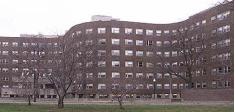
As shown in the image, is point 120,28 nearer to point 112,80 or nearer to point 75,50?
point 112,80

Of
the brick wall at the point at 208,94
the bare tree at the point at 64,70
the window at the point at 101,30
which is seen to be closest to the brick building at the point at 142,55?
the window at the point at 101,30

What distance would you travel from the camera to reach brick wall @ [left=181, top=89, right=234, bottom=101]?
69.8m

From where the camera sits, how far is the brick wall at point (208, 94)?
6976cm

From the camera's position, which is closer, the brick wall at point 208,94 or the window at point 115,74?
the brick wall at point 208,94

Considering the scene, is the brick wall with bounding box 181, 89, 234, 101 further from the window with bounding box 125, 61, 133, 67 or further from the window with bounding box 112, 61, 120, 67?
the window with bounding box 125, 61, 133, 67

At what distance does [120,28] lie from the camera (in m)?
107

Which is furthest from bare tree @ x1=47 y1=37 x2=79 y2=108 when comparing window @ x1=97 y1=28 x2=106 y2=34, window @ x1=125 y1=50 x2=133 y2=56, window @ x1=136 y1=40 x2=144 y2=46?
window @ x1=136 y1=40 x2=144 y2=46

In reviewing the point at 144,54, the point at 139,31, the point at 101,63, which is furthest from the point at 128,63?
the point at 139,31

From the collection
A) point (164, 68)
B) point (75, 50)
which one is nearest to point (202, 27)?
point (164, 68)

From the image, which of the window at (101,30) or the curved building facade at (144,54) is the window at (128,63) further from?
the window at (101,30)

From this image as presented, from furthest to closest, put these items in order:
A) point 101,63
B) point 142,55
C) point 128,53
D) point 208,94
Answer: point 142,55 → point 128,53 → point 101,63 → point 208,94

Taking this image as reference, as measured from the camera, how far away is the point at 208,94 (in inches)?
2844

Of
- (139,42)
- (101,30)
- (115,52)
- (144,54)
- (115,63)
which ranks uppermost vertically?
(101,30)

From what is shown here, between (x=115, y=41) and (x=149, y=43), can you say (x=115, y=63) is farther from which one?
(x=149, y=43)
